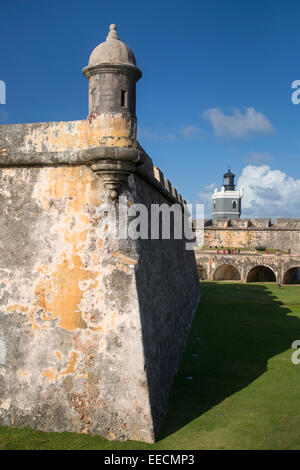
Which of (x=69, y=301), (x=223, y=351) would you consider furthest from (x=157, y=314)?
(x=223, y=351)

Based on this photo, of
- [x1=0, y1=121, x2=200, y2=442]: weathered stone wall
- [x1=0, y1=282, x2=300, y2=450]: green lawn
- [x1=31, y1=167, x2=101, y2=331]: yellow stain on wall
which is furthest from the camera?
[x1=31, y1=167, x2=101, y2=331]: yellow stain on wall

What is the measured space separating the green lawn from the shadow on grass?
0.02 meters

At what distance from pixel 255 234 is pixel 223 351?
33.6 meters

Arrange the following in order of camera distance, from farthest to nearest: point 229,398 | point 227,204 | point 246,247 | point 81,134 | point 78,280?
point 227,204 → point 246,247 → point 229,398 → point 81,134 → point 78,280

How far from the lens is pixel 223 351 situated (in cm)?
1134

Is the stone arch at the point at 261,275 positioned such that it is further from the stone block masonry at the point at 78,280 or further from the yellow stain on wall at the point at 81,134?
the yellow stain on wall at the point at 81,134

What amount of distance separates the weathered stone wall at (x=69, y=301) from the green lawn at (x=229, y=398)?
35cm

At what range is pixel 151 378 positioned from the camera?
678 centimetres

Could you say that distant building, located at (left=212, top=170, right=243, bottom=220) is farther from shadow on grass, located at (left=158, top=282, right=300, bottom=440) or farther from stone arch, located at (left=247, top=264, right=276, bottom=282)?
shadow on grass, located at (left=158, top=282, right=300, bottom=440)

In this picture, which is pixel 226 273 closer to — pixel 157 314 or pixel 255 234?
pixel 255 234

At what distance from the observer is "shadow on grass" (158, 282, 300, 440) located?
7.82 metres

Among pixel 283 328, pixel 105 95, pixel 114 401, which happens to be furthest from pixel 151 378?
pixel 283 328

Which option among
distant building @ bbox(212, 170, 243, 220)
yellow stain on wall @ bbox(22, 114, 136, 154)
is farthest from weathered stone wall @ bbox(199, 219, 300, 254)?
yellow stain on wall @ bbox(22, 114, 136, 154)

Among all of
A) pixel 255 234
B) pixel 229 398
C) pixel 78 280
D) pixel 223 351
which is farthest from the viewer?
pixel 255 234
